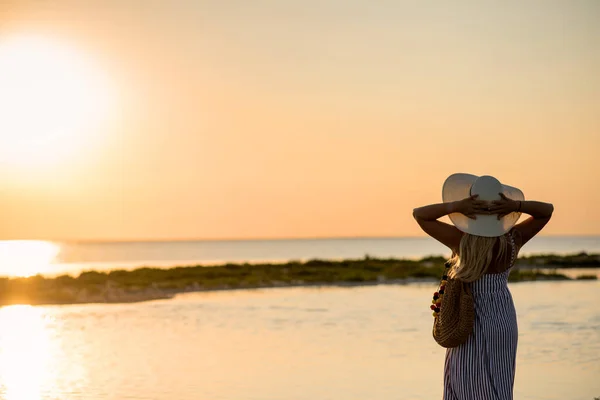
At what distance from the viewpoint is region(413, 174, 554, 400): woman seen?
459cm

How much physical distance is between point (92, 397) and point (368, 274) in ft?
82.5

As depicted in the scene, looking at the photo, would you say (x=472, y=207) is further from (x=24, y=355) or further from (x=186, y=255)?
(x=186, y=255)

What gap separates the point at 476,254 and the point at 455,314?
1.02 ft

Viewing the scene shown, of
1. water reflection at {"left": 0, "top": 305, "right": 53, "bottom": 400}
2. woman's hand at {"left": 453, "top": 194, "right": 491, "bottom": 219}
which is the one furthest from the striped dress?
water reflection at {"left": 0, "top": 305, "right": 53, "bottom": 400}

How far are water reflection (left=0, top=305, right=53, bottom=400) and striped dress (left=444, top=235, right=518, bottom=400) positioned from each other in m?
6.92

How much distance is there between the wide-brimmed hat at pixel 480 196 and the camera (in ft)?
15.0

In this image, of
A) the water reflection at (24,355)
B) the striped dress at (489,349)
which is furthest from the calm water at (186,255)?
the striped dress at (489,349)

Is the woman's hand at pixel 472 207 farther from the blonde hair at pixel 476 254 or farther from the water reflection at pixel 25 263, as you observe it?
the water reflection at pixel 25 263

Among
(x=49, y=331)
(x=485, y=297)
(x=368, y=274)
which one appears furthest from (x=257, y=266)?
(x=485, y=297)

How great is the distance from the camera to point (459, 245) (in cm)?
468

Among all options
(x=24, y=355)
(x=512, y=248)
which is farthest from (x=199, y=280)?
(x=512, y=248)

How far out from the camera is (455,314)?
4.68 m

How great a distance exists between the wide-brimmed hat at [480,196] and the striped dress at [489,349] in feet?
0.45

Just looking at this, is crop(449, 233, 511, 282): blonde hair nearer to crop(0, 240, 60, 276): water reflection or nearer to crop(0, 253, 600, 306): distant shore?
crop(0, 253, 600, 306): distant shore
